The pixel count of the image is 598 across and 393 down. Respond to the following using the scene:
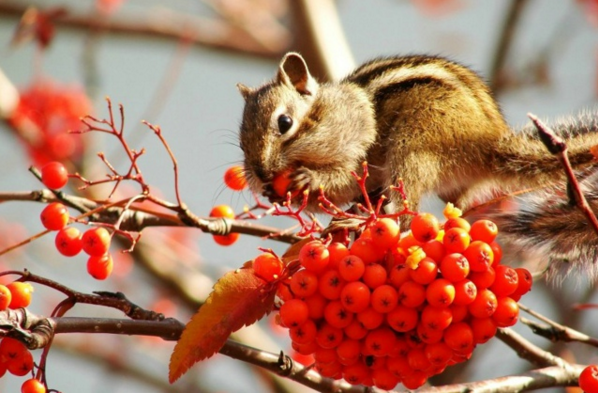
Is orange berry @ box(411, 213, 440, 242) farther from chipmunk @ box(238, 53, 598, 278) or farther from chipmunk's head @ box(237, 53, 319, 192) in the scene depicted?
chipmunk's head @ box(237, 53, 319, 192)

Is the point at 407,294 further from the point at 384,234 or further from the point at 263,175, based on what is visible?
the point at 263,175

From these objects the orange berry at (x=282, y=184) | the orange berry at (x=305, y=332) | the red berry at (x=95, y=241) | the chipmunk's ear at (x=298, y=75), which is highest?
the chipmunk's ear at (x=298, y=75)

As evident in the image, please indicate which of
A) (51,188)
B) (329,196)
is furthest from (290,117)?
(51,188)

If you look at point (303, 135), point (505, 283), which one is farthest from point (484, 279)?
point (303, 135)

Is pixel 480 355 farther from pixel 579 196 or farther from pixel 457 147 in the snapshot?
pixel 579 196

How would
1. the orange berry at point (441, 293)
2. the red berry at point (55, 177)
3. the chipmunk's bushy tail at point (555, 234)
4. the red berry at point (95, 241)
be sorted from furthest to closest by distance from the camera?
the chipmunk's bushy tail at point (555, 234) < the red berry at point (55, 177) < the red berry at point (95, 241) < the orange berry at point (441, 293)

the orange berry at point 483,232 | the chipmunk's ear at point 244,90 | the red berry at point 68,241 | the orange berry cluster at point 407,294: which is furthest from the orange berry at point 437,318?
the chipmunk's ear at point 244,90

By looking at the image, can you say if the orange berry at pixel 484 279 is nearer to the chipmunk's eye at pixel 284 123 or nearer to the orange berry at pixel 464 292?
the orange berry at pixel 464 292
